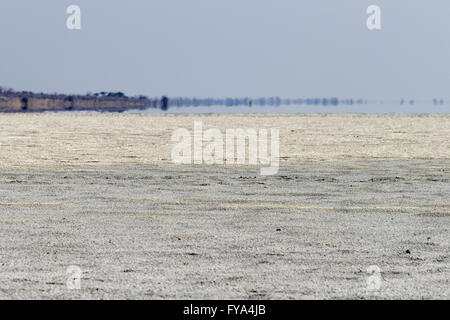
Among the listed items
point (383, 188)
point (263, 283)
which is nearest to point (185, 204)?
point (383, 188)

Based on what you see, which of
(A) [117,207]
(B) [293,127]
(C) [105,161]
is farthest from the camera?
(B) [293,127]

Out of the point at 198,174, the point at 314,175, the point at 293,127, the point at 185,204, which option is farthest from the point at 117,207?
the point at 293,127

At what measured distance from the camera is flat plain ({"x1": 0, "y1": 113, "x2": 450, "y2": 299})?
8031 mm

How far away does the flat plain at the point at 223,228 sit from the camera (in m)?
8.03

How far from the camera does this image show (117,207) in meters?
13.7

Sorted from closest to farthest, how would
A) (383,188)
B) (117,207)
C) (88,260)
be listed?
(88,260) → (117,207) → (383,188)

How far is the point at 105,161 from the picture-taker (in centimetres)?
2286

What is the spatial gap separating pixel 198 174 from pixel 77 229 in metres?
8.17

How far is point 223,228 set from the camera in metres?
11.5

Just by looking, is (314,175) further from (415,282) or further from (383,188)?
(415,282)

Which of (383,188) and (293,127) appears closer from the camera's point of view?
(383,188)

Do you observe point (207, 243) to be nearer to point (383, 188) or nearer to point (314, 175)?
point (383, 188)
